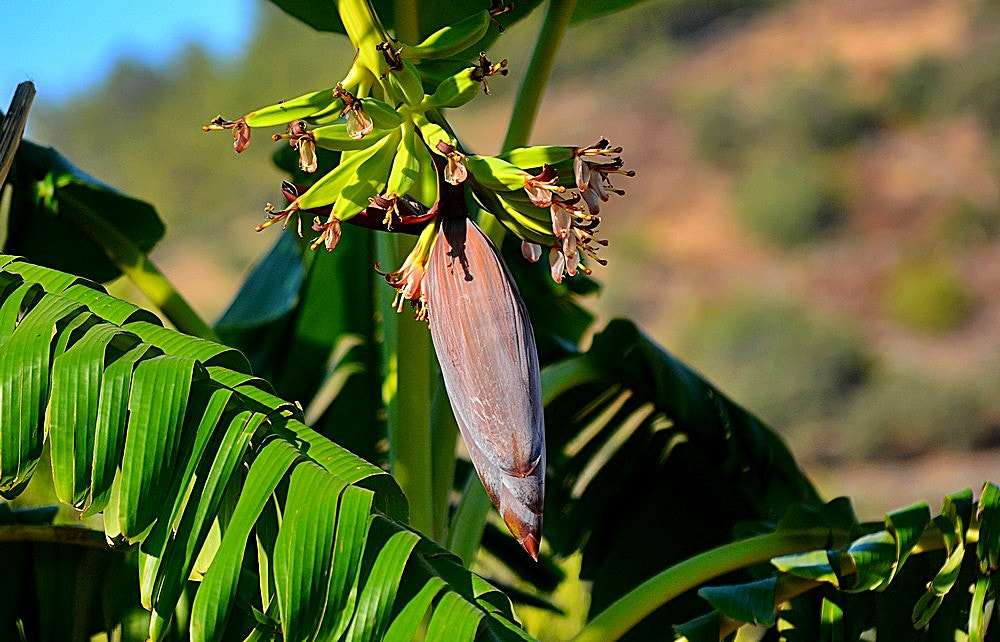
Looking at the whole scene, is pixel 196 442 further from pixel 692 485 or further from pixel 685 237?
pixel 685 237

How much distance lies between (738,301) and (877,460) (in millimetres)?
3207

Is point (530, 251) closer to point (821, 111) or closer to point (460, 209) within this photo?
point (460, 209)

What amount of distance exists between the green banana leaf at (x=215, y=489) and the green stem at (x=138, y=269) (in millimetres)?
465

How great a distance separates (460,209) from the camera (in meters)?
0.62

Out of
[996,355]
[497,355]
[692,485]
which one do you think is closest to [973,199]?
[996,355]

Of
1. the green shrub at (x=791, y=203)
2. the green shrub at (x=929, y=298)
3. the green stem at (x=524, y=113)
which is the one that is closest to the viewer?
the green stem at (x=524, y=113)

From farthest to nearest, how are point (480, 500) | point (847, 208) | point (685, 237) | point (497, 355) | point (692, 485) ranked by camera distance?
point (685, 237) → point (847, 208) → point (692, 485) → point (480, 500) → point (497, 355)

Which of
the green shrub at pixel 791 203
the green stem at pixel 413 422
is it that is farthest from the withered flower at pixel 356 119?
the green shrub at pixel 791 203

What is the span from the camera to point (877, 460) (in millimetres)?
9844

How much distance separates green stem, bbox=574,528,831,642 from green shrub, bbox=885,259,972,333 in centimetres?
1154

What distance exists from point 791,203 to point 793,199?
7 cm

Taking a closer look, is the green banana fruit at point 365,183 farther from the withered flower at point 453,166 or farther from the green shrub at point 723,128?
the green shrub at point 723,128

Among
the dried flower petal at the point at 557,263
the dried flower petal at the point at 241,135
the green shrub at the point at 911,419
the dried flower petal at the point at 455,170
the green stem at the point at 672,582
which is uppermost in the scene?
the dried flower petal at the point at 241,135

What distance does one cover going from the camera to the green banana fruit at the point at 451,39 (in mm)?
698
